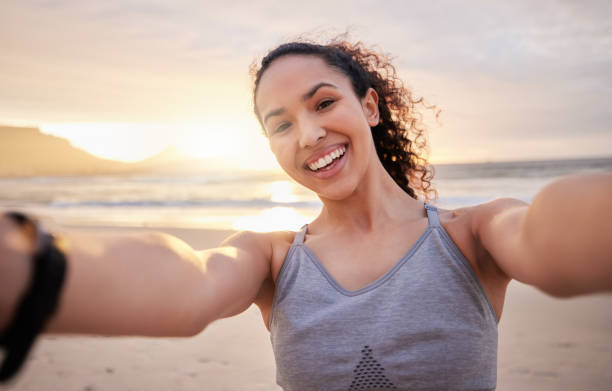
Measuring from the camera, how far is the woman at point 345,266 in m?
0.92

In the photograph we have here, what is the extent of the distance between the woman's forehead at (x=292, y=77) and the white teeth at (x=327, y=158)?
30 cm

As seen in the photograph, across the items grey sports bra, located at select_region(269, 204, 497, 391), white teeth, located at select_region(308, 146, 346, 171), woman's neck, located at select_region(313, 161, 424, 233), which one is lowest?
grey sports bra, located at select_region(269, 204, 497, 391)

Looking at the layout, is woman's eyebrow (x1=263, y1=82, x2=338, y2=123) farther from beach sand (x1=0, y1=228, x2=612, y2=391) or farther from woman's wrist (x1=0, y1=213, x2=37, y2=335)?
beach sand (x1=0, y1=228, x2=612, y2=391)

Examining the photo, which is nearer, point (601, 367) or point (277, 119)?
point (277, 119)

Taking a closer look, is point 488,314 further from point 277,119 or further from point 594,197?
point 277,119

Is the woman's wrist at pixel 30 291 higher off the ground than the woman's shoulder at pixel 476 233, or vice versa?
the woman's wrist at pixel 30 291

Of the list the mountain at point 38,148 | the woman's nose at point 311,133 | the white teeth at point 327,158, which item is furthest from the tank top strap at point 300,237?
the mountain at point 38,148

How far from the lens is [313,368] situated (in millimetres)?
1433

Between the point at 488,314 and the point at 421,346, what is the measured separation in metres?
0.32

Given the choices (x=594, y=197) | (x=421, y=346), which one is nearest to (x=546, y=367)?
(x=421, y=346)

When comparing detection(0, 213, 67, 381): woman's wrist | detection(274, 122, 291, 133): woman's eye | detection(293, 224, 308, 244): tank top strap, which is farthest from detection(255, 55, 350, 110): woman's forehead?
detection(0, 213, 67, 381): woman's wrist

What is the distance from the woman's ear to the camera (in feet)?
6.79

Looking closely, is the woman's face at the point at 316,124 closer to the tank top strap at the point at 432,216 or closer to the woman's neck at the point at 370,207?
the woman's neck at the point at 370,207

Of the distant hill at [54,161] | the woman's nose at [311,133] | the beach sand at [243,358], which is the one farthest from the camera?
the distant hill at [54,161]
